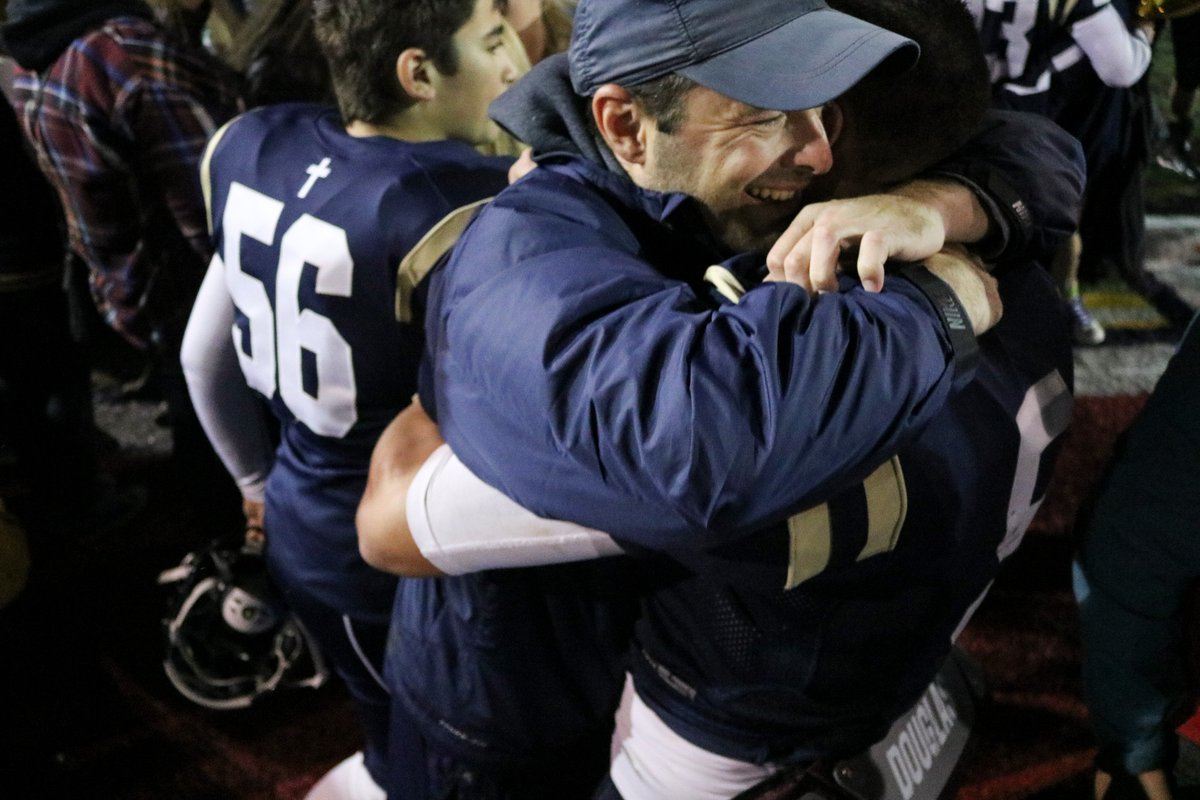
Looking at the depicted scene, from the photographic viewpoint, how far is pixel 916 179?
1.09 m

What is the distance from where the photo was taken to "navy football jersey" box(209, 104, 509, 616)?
5.13 feet

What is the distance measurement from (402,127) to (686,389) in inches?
→ 43.4

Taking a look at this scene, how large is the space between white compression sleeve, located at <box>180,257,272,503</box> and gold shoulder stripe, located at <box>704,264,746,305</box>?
1.13 m

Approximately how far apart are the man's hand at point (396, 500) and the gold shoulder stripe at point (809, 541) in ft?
1.38

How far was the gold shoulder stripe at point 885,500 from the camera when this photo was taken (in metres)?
0.93

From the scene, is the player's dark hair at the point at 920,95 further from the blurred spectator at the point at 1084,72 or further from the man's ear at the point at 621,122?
the blurred spectator at the point at 1084,72

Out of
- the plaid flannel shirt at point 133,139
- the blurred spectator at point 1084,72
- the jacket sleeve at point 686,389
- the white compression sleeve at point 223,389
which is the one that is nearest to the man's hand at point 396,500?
the jacket sleeve at point 686,389

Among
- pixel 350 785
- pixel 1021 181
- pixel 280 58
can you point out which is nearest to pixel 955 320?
pixel 1021 181

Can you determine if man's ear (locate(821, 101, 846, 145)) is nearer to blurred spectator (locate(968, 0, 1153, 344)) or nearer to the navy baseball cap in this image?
the navy baseball cap

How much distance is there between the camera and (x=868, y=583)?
40.3 inches

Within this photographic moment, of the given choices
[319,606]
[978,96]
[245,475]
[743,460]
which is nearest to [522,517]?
[743,460]

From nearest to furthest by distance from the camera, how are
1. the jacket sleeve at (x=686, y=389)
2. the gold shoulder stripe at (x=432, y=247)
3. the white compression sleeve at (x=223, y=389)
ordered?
the jacket sleeve at (x=686, y=389)
the gold shoulder stripe at (x=432, y=247)
the white compression sleeve at (x=223, y=389)

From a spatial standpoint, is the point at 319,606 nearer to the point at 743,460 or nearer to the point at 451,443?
the point at 451,443

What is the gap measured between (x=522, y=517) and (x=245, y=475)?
4.12 feet
